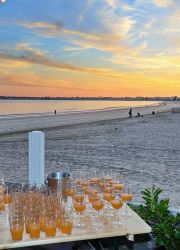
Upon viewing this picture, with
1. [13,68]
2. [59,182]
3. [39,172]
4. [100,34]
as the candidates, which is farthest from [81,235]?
[13,68]

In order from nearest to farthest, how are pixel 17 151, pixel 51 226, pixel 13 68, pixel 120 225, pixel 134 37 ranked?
pixel 51 226 → pixel 120 225 → pixel 17 151 → pixel 134 37 → pixel 13 68

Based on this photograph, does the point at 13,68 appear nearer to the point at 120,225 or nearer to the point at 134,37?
the point at 134,37

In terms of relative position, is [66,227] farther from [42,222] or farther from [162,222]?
[162,222]

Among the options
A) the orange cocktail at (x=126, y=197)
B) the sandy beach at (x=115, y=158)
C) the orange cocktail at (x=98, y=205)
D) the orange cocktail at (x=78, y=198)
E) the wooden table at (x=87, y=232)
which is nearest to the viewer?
the wooden table at (x=87, y=232)

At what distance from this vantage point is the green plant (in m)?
3.98

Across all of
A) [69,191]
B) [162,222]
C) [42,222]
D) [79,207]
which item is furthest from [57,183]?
[162,222]

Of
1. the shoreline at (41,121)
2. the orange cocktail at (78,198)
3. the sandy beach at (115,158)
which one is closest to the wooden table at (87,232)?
the orange cocktail at (78,198)

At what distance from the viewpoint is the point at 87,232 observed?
3119 mm

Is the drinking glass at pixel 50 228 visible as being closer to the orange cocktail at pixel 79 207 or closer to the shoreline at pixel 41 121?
the orange cocktail at pixel 79 207

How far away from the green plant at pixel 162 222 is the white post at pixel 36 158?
177cm

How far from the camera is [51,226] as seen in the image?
2.99 meters

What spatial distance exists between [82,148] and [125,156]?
10.2 feet

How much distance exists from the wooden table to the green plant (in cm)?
72

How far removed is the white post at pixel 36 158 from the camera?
5.52 meters
